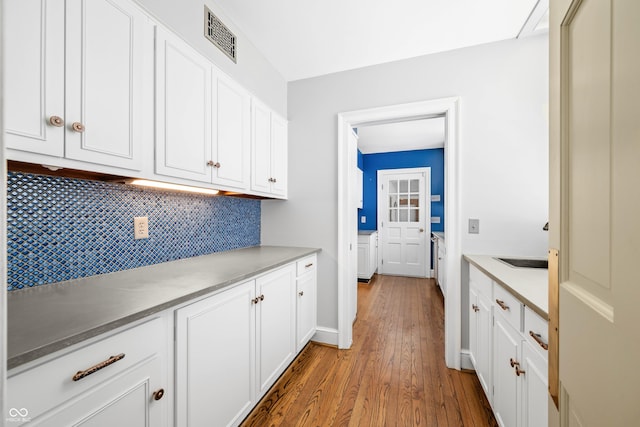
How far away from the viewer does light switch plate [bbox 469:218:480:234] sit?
2.03 m

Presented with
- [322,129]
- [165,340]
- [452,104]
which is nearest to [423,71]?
[452,104]

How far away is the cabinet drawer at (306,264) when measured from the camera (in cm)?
207

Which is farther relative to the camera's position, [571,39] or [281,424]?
[281,424]

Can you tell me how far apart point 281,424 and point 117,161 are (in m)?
1.60

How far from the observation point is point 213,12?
164 centimetres

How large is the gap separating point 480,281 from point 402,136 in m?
3.13

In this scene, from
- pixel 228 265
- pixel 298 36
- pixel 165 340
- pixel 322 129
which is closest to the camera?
pixel 165 340

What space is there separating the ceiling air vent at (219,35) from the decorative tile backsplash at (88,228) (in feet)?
3.33

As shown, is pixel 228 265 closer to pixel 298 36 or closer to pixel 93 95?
pixel 93 95

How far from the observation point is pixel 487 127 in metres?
2.00

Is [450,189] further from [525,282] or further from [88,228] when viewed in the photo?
[88,228]

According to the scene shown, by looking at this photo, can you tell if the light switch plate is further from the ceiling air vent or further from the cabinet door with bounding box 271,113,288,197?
the ceiling air vent

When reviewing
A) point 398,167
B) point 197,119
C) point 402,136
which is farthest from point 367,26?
point 398,167

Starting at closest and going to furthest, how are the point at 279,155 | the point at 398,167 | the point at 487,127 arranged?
the point at 487,127 → the point at 279,155 → the point at 398,167
